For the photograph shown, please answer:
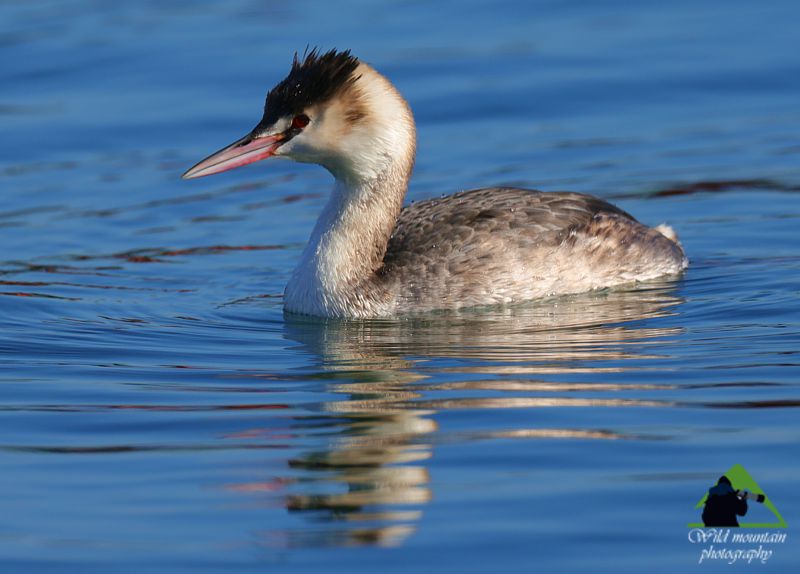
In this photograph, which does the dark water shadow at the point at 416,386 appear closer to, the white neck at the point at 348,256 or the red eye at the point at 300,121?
the white neck at the point at 348,256

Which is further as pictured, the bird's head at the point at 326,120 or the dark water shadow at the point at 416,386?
the bird's head at the point at 326,120

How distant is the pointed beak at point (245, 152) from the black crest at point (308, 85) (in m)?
0.12

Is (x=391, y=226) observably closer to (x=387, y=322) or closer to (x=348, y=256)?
(x=348, y=256)

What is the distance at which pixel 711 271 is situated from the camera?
1320 cm

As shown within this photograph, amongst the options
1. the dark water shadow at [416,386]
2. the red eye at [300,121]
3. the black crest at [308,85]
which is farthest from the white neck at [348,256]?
the black crest at [308,85]

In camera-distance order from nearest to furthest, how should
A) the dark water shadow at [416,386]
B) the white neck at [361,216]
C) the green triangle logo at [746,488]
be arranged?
the green triangle logo at [746,488] → the dark water shadow at [416,386] → the white neck at [361,216]

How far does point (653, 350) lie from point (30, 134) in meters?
9.30

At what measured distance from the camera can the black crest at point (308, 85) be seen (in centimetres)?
1157

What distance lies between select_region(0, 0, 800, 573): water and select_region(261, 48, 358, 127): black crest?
4.93 ft

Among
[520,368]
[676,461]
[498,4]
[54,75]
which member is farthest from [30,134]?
[676,461]

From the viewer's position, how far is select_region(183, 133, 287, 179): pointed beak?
11.5 meters

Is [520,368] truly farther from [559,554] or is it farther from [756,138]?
[756,138]

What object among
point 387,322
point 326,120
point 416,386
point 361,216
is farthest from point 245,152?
point 416,386

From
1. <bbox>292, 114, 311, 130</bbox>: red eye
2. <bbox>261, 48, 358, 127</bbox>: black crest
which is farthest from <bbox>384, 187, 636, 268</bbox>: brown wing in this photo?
<bbox>261, 48, 358, 127</bbox>: black crest
